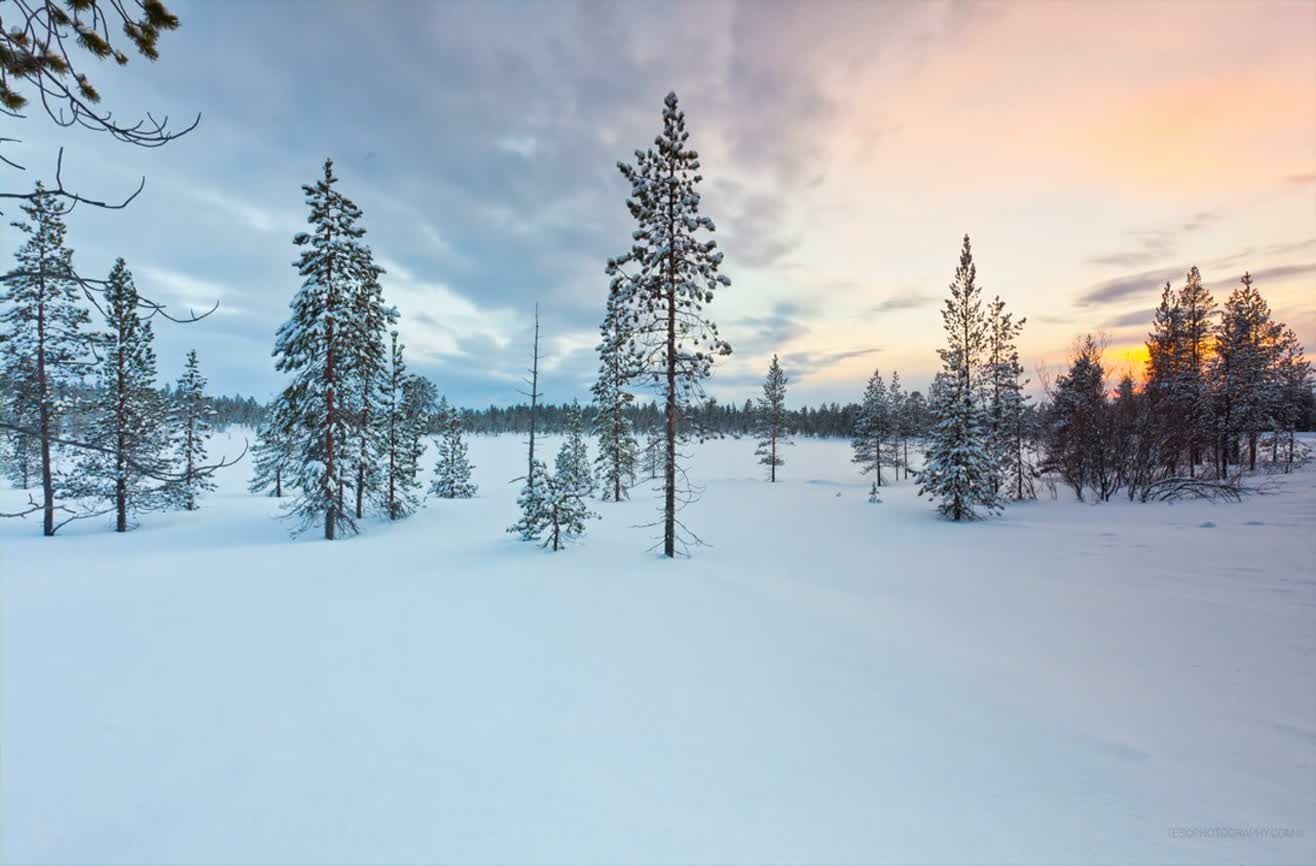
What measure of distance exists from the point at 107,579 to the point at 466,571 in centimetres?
896

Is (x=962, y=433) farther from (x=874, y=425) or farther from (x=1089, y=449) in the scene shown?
(x=874, y=425)

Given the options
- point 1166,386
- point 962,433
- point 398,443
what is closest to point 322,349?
point 398,443

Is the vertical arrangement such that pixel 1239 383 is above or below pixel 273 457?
above

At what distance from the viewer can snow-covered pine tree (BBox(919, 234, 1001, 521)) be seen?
2036cm

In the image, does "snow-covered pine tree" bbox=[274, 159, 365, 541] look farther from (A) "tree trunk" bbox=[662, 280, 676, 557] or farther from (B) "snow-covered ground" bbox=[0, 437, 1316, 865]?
(A) "tree trunk" bbox=[662, 280, 676, 557]

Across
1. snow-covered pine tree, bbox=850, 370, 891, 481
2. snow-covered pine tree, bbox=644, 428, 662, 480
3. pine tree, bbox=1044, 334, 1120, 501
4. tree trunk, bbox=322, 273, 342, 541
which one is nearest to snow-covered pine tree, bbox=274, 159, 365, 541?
tree trunk, bbox=322, 273, 342, 541

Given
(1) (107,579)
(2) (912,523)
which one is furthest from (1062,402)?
(1) (107,579)

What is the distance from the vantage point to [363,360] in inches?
713

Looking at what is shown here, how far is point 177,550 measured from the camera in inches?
642

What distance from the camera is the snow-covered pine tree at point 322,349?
17297 mm

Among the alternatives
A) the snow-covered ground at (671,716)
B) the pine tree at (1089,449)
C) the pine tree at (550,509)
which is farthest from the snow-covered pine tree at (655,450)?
the pine tree at (1089,449)

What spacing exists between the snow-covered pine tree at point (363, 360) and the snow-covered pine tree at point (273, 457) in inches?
93.9

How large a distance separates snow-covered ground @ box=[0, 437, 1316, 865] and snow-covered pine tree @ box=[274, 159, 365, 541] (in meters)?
7.45

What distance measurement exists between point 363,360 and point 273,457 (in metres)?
20.0
